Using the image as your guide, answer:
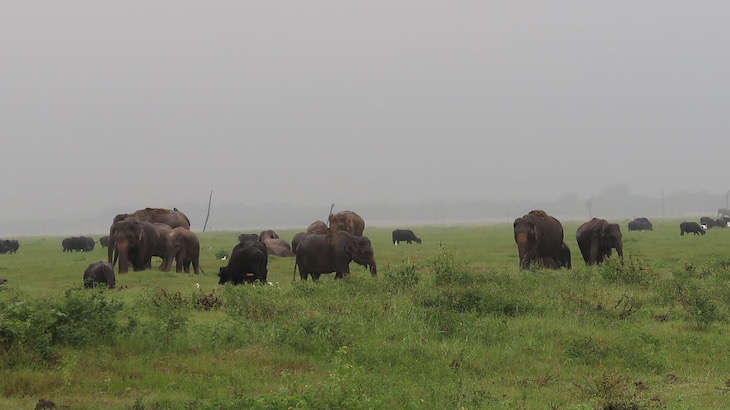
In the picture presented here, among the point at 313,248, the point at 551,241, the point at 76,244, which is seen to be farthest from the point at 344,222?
the point at 76,244

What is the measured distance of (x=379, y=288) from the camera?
17016 millimetres

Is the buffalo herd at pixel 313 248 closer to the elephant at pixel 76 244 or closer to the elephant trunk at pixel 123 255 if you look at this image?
the elephant trunk at pixel 123 255

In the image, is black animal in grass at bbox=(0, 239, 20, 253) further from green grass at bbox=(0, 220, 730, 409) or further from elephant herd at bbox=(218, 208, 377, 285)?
green grass at bbox=(0, 220, 730, 409)

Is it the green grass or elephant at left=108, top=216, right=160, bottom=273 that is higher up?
elephant at left=108, top=216, right=160, bottom=273

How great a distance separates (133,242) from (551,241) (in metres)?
15.8

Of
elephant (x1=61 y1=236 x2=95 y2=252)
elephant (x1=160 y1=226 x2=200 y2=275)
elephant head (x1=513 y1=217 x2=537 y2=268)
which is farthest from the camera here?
elephant (x1=61 y1=236 x2=95 y2=252)

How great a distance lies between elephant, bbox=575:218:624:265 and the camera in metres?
26.0

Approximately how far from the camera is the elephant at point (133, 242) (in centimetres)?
2472

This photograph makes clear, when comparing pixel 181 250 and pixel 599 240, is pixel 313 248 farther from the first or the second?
pixel 599 240

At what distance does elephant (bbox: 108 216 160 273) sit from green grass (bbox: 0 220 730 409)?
8889mm

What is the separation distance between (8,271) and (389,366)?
868 inches

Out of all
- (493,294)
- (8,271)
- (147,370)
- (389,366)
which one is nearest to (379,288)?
(493,294)

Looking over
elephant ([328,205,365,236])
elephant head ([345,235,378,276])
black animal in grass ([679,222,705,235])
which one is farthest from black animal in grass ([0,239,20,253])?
black animal in grass ([679,222,705,235])

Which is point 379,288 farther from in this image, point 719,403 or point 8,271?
point 8,271
